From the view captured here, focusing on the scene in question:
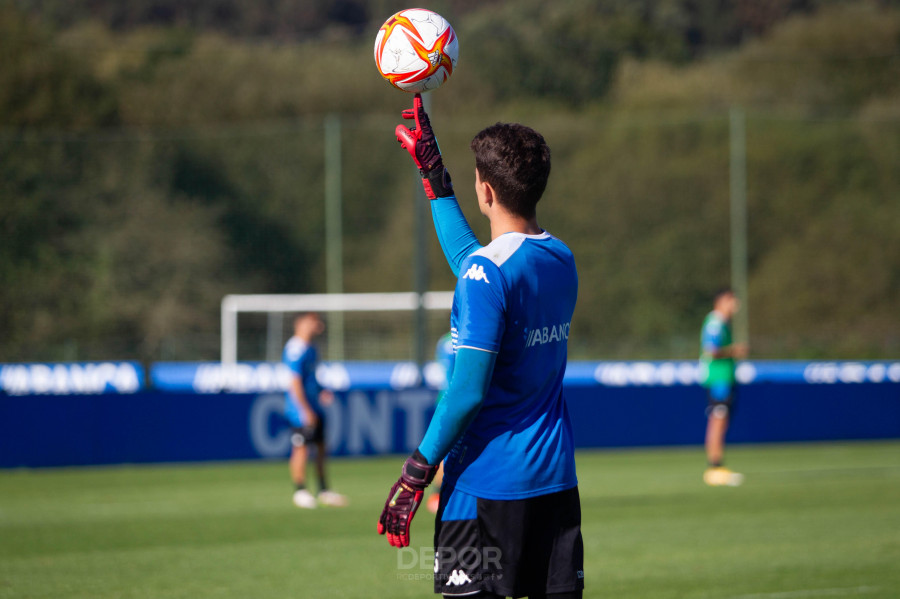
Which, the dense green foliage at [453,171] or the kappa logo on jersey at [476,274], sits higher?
the dense green foliage at [453,171]

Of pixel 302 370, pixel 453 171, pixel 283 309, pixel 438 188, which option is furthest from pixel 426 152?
pixel 453 171

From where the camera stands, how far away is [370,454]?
1964 centimetres

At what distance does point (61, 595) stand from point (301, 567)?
1864 mm

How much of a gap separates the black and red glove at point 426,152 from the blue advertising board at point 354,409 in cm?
1428

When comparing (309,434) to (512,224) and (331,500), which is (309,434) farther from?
(512,224)

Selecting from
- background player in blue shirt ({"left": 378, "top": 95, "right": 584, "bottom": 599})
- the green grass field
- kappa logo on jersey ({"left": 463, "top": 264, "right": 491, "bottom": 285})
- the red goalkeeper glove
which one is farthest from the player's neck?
the green grass field

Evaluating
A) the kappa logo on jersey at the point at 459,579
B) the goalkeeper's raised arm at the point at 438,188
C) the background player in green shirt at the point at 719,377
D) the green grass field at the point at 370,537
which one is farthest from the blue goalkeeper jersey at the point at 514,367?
the background player in green shirt at the point at 719,377

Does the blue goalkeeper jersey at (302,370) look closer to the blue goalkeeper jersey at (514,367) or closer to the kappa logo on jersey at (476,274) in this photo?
the blue goalkeeper jersey at (514,367)

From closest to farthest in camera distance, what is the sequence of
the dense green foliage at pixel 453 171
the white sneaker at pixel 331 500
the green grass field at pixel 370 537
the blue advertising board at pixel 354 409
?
the green grass field at pixel 370 537, the white sneaker at pixel 331 500, the blue advertising board at pixel 354 409, the dense green foliage at pixel 453 171

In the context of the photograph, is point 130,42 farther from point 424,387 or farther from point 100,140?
point 424,387

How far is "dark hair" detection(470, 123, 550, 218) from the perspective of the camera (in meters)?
4.25

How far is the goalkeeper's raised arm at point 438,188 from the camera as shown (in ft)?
15.4

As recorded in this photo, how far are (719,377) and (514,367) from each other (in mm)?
11878

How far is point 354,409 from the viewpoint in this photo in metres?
19.5
